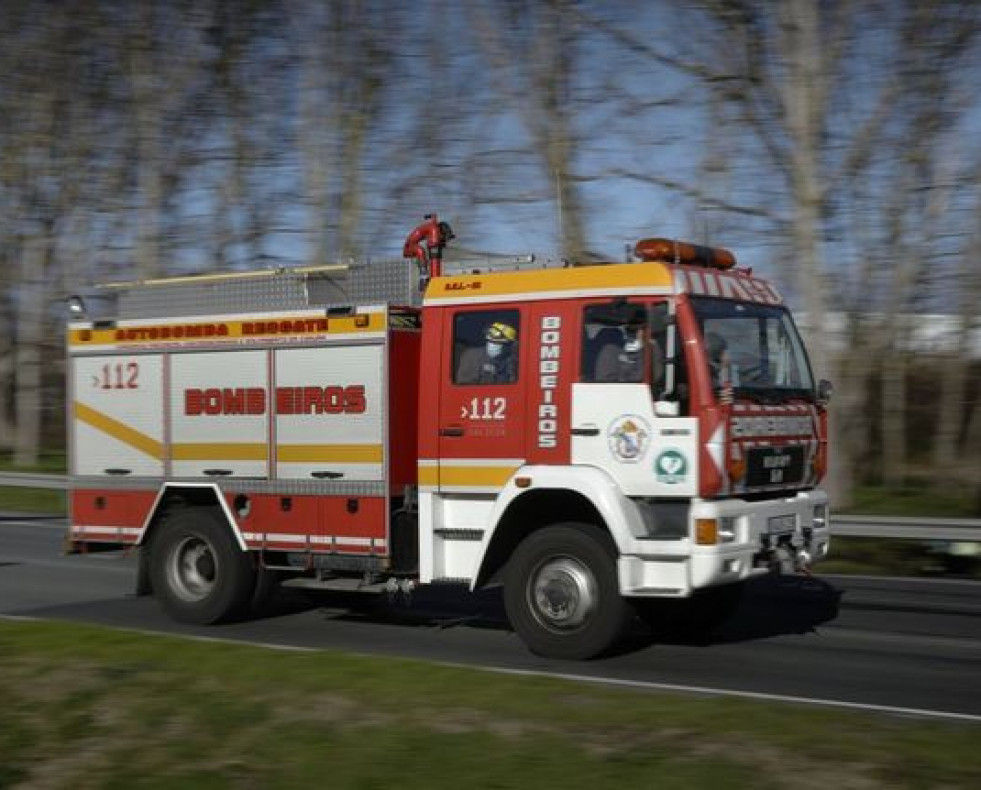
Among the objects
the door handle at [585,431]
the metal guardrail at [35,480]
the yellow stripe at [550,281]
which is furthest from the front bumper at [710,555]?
the metal guardrail at [35,480]

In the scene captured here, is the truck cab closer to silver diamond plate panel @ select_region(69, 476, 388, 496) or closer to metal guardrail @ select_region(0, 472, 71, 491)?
silver diamond plate panel @ select_region(69, 476, 388, 496)

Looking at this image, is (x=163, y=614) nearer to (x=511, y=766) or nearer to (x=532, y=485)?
(x=532, y=485)

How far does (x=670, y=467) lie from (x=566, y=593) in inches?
47.3

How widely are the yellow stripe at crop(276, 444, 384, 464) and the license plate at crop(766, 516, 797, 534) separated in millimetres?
2953

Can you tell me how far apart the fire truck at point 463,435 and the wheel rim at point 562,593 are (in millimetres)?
14

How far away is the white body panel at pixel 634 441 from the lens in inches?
360

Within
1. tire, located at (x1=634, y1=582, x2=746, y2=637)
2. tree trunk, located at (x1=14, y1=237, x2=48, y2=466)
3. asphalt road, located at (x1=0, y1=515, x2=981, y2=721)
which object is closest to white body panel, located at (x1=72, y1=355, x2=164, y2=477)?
asphalt road, located at (x1=0, y1=515, x2=981, y2=721)

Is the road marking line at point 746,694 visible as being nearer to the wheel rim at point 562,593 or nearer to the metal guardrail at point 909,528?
the wheel rim at point 562,593

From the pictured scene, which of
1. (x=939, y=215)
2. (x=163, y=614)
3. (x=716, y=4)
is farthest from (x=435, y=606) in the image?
(x=939, y=215)

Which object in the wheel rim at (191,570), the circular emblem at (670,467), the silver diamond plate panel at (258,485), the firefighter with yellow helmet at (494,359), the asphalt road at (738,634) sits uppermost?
the firefighter with yellow helmet at (494,359)

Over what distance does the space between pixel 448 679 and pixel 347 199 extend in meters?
19.8

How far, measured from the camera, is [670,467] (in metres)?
9.18

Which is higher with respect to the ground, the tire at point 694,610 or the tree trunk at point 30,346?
the tree trunk at point 30,346

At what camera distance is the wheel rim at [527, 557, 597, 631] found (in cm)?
Answer: 952
